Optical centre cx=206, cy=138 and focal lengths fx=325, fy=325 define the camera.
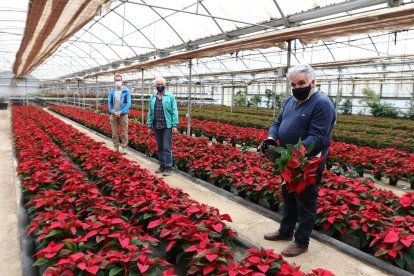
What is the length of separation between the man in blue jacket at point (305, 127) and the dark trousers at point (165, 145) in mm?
2838

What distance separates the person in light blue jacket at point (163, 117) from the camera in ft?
17.4

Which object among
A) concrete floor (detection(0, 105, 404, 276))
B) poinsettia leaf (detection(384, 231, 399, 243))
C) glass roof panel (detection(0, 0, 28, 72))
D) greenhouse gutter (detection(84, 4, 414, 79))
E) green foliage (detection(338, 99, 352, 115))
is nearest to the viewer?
poinsettia leaf (detection(384, 231, 399, 243))

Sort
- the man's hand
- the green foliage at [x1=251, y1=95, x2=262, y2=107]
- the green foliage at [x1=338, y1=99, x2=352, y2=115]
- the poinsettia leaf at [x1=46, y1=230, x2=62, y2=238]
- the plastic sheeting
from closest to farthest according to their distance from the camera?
the poinsettia leaf at [x1=46, y1=230, x2=62, y2=238], the man's hand, the plastic sheeting, the green foliage at [x1=338, y1=99, x2=352, y2=115], the green foliage at [x1=251, y1=95, x2=262, y2=107]

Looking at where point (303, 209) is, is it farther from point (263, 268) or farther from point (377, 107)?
point (377, 107)

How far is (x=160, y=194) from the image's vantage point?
3582mm

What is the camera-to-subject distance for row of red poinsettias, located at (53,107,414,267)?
2715 mm

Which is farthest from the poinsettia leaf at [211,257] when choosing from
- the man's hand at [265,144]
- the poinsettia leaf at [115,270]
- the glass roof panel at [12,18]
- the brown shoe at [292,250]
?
the glass roof panel at [12,18]

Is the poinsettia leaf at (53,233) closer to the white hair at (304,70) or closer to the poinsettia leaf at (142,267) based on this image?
the poinsettia leaf at (142,267)

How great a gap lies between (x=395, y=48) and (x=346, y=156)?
1202 cm

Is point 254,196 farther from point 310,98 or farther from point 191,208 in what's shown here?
point 310,98

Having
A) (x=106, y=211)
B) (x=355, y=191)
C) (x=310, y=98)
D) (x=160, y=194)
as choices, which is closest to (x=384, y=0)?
(x=355, y=191)

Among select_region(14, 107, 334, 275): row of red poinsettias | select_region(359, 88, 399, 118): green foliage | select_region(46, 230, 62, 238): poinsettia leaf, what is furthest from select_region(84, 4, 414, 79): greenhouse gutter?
select_region(359, 88, 399, 118): green foliage

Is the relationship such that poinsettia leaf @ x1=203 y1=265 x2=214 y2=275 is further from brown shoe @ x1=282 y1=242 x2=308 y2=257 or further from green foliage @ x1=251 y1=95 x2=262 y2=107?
green foliage @ x1=251 y1=95 x2=262 y2=107

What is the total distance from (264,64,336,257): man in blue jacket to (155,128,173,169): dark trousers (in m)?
2.84
